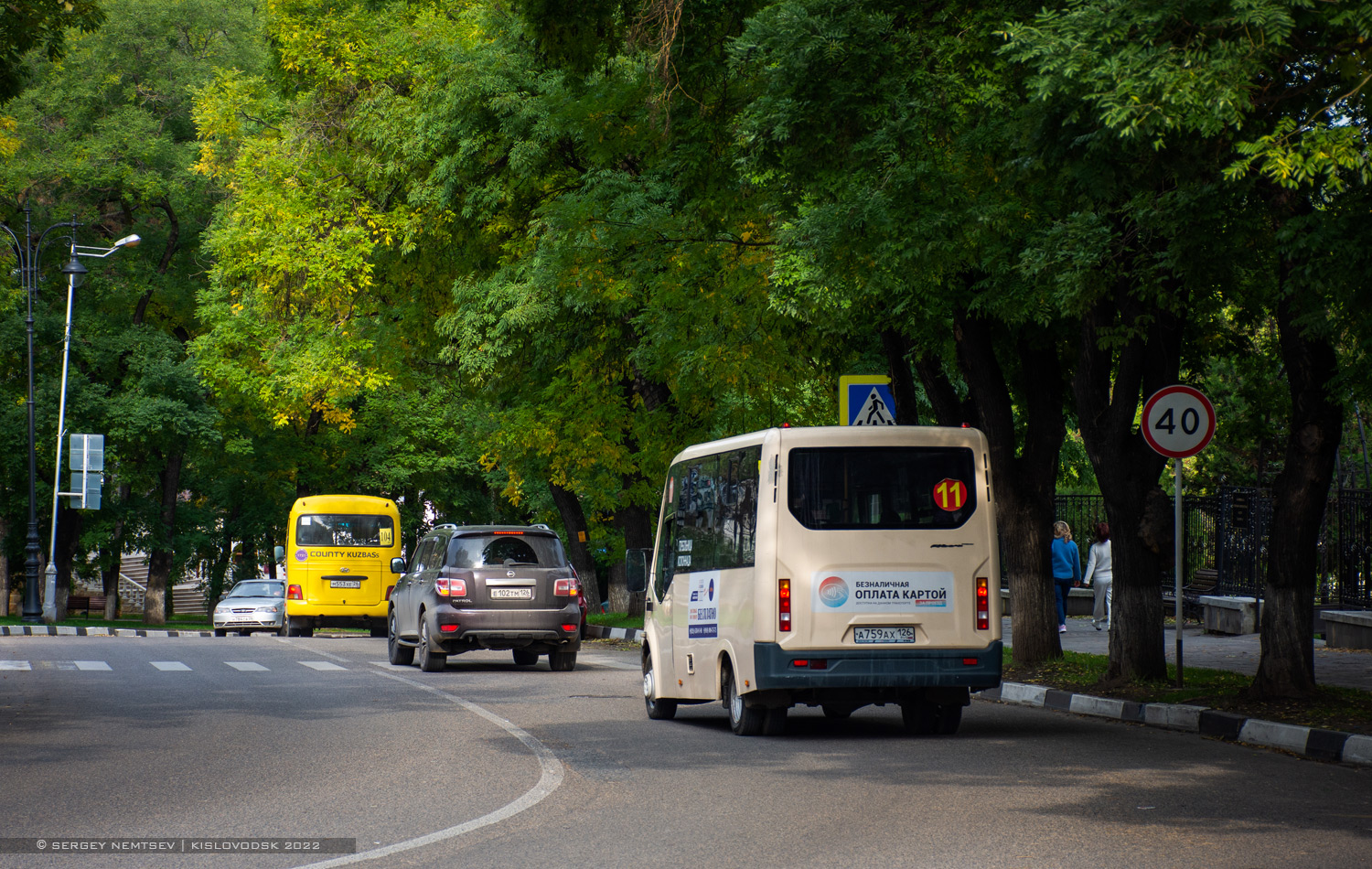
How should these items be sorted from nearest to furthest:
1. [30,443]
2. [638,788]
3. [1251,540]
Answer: [638,788]
[1251,540]
[30,443]

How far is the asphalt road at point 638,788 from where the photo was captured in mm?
7742

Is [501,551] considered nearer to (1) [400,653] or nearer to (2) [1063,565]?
(1) [400,653]

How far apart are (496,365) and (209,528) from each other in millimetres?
30563

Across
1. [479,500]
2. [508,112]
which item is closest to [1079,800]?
[508,112]

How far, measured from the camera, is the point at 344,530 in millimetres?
35750

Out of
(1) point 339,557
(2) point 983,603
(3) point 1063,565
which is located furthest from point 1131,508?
(1) point 339,557

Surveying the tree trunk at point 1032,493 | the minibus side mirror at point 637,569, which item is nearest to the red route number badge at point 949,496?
the minibus side mirror at point 637,569

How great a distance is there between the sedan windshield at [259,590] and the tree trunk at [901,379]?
1051 inches

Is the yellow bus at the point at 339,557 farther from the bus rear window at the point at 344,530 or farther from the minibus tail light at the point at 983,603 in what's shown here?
the minibus tail light at the point at 983,603

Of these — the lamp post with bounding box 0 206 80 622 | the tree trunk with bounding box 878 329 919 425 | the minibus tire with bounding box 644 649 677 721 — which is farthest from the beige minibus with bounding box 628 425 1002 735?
the lamp post with bounding box 0 206 80 622

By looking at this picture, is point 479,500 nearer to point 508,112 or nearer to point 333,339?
point 333,339

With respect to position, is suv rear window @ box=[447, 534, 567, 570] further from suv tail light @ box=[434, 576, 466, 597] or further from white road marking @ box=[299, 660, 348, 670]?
white road marking @ box=[299, 660, 348, 670]

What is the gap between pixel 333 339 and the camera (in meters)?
33.3

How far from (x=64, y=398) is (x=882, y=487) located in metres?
35.9
